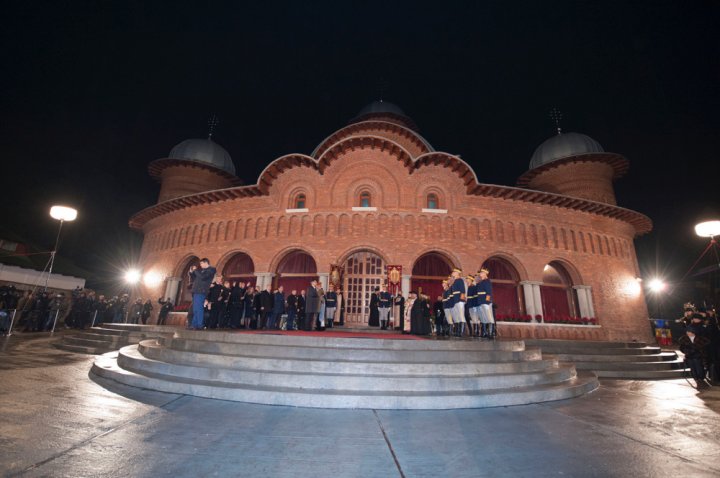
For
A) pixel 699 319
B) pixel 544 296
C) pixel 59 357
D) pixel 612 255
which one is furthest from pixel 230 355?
pixel 612 255

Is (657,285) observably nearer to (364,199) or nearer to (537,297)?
(537,297)

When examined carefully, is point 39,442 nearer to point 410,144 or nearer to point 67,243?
point 410,144

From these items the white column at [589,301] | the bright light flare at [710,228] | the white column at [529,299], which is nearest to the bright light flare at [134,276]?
the white column at [529,299]

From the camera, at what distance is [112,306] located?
1669 centimetres

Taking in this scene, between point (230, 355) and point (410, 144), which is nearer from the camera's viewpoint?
point (230, 355)

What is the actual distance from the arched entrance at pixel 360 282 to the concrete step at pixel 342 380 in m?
9.86

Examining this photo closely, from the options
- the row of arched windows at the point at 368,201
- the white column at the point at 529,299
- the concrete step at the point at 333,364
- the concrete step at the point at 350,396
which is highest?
the row of arched windows at the point at 368,201

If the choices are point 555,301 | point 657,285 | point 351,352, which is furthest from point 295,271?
point 657,285

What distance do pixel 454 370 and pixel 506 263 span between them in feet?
42.5

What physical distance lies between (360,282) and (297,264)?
3.87 metres

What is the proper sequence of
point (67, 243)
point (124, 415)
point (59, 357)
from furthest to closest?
1. point (67, 243)
2. point (59, 357)
3. point (124, 415)

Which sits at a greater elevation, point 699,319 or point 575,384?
point 699,319

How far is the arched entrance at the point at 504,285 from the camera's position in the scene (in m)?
16.4

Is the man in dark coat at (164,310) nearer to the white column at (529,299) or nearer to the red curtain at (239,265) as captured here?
the red curtain at (239,265)
